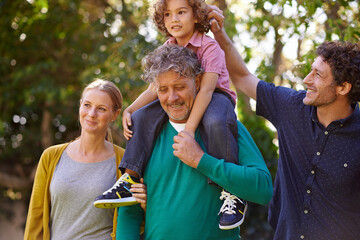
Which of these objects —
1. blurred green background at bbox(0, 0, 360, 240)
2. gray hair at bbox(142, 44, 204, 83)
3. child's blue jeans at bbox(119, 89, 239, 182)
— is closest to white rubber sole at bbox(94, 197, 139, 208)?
child's blue jeans at bbox(119, 89, 239, 182)

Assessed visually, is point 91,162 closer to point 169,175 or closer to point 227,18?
point 169,175

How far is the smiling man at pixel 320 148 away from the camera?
261 cm

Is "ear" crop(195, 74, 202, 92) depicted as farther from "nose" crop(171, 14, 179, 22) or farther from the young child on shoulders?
"nose" crop(171, 14, 179, 22)

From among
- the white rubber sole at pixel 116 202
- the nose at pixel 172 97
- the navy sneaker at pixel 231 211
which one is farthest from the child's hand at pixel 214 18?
the white rubber sole at pixel 116 202

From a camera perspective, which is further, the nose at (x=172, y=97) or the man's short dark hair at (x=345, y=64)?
the man's short dark hair at (x=345, y=64)

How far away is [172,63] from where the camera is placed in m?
2.50

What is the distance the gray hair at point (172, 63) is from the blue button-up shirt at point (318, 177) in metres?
0.71

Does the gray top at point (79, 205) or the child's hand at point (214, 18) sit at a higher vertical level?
the child's hand at point (214, 18)

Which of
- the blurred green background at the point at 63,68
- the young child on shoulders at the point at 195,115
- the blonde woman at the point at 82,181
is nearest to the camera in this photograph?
the young child on shoulders at the point at 195,115

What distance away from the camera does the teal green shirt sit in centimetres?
233

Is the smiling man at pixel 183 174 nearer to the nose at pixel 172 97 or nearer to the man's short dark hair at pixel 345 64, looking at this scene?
the nose at pixel 172 97

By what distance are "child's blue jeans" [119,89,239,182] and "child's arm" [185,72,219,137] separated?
0.03 metres

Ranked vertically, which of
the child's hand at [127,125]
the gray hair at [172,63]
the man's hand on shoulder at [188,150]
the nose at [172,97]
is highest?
the gray hair at [172,63]

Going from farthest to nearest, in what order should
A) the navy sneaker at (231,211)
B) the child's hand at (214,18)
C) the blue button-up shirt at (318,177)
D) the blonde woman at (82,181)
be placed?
1. the blonde woman at (82,181)
2. the child's hand at (214,18)
3. the blue button-up shirt at (318,177)
4. the navy sneaker at (231,211)
